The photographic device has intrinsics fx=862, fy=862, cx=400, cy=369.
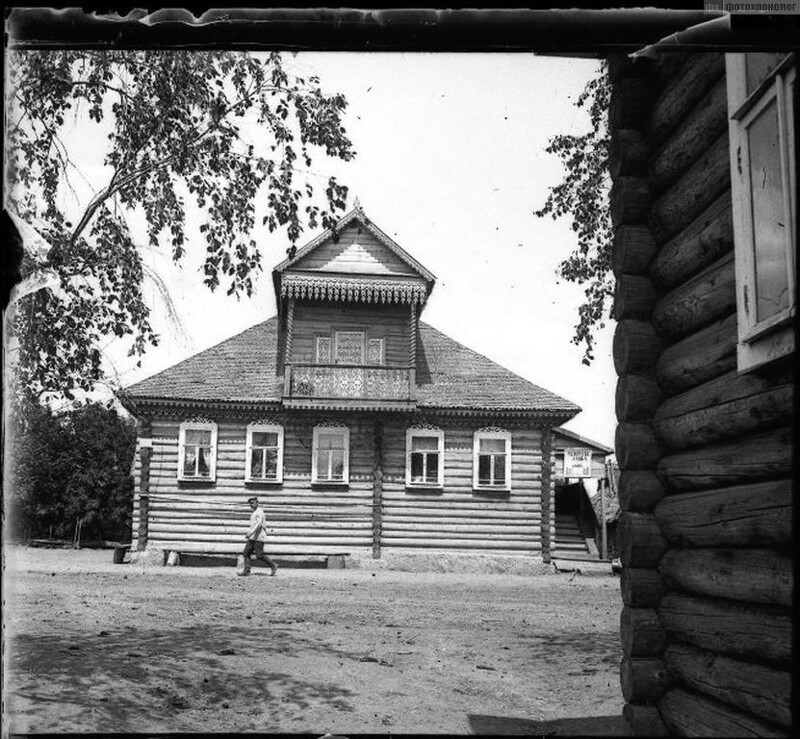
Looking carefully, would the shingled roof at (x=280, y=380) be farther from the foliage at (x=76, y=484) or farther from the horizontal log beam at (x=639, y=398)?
the horizontal log beam at (x=639, y=398)

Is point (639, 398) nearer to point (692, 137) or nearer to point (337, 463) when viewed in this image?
point (692, 137)

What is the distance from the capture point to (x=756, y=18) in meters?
2.50

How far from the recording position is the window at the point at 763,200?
3.28 meters

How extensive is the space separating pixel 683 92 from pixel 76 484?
27744mm

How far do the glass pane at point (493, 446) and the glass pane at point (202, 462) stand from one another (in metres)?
6.65

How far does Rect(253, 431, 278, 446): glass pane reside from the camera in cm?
2092

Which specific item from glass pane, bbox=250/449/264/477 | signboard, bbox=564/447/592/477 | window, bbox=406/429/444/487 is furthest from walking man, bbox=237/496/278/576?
signboard, bbox=564/447/592/477

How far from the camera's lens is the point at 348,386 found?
20.7m

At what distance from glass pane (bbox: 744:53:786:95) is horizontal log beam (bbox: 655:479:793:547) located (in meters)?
1.64

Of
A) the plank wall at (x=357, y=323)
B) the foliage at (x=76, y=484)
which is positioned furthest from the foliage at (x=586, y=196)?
the foliage at (x=76, y=484)

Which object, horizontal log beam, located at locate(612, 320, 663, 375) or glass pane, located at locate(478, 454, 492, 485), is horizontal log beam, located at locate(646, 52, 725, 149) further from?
glass pane, located at locate(478, 454, 492, 485)

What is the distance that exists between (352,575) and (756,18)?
16.8 meters

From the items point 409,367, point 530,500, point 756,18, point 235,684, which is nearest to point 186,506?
point 409,367

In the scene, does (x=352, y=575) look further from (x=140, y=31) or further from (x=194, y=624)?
(x=140, y=31)
